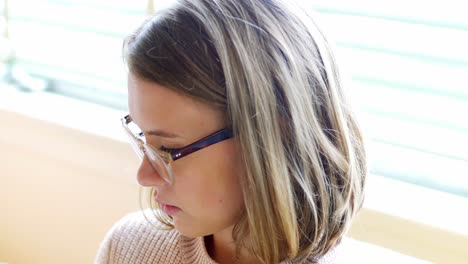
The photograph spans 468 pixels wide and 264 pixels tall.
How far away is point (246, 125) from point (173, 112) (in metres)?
0.09

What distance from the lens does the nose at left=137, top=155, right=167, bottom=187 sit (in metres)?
0.84

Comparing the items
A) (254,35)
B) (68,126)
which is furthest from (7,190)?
(254,35)

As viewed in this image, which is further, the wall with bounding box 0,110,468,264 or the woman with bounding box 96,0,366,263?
the wall with bounding box 0,110,468,264

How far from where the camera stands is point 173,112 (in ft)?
2.60

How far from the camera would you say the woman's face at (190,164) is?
0.79m

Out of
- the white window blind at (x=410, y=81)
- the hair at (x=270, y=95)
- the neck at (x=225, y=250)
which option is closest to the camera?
the hair at (x=270, y=95)

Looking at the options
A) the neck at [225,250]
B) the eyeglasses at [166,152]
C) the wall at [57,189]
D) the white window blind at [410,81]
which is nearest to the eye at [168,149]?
the eyeglasses at [166,152]

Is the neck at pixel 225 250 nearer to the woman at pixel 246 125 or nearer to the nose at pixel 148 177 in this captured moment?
the woman at pixel 246 125

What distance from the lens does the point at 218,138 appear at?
0.80m

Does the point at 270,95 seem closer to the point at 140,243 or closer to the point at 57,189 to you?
the point at 140,243

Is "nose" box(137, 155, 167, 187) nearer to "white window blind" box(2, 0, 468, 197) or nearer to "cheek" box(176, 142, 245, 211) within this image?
"cheek" box(176, 142, 245, 211)

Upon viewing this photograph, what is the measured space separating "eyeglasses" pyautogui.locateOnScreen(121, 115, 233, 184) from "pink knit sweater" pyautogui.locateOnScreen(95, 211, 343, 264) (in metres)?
0.18

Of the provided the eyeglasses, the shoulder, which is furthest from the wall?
the eyeglasses

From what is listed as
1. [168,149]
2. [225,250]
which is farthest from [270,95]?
[225,250]
